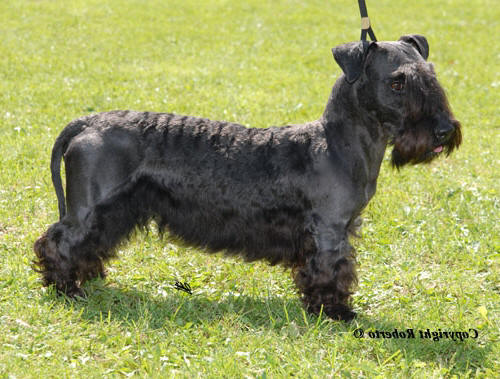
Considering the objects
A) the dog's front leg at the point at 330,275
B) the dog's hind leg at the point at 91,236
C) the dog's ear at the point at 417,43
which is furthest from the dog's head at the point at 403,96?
the dog's hind leg at the point at 91,236

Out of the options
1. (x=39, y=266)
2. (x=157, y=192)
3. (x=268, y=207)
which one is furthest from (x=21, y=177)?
(x=268, y=207)

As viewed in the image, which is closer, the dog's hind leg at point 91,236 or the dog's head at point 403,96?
the dog's head at point 403,96

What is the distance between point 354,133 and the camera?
13.8 feet

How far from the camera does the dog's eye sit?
3900mm

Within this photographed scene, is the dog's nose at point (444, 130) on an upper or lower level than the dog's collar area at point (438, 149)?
upper

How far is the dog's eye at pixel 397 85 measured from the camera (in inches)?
154

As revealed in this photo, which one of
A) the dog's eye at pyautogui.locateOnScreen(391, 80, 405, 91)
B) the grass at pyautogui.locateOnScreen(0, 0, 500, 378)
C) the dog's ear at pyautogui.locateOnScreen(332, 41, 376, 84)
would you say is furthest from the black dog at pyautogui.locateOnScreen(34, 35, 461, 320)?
the grass at pyautogui.locateOnScreen(0, 0, 500, 378)

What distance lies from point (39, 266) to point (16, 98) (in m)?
5.51

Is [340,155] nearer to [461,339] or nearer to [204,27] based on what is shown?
[461,339]

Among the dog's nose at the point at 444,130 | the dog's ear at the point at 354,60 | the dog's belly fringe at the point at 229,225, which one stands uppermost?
the dog's ear at the point at 354,60

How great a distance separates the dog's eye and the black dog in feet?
0.46

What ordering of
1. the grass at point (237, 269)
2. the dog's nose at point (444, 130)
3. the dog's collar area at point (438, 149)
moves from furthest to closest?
the dog's collar area at point (438, 149), the dog's nose at point (444, 130), the grass at point (237, 269)

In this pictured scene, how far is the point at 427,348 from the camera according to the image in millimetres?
3904

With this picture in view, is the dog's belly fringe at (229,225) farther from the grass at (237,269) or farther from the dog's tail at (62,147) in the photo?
the dog's tail at (62,147)
